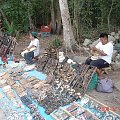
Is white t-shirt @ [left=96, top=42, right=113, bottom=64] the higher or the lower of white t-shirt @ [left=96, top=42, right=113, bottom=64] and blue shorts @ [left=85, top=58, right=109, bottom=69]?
the higher

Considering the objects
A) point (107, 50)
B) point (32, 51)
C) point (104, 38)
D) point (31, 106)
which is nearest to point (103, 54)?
point (107, 50)

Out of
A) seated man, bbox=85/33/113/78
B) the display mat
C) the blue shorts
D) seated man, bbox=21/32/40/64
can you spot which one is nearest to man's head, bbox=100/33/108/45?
seated man, bbox=85/33/113/78

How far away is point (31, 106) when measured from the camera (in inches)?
213

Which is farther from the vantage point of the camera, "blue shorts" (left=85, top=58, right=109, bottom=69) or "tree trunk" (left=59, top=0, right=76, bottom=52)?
"tree trunk" (left=59, top=0, right=76, bottom=52)

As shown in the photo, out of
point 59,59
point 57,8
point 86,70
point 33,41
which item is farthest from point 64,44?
point 57,8

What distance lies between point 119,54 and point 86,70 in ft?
7.03

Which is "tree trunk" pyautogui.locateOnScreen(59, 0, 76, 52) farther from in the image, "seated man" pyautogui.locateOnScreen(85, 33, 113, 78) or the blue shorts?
the blue shorts

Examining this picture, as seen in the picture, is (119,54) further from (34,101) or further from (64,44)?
(34,101)

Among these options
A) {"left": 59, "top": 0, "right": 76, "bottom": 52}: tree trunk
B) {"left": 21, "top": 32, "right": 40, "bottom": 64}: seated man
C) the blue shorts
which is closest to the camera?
the blue shorts

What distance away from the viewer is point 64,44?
332 inches

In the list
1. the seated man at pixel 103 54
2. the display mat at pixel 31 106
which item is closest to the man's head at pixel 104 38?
the seated man at pixel 103 54

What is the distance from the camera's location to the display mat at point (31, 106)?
4922 millimetres

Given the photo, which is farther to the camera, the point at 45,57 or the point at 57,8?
the point at 57,8

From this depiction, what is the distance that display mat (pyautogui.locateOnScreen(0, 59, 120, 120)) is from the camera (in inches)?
194
